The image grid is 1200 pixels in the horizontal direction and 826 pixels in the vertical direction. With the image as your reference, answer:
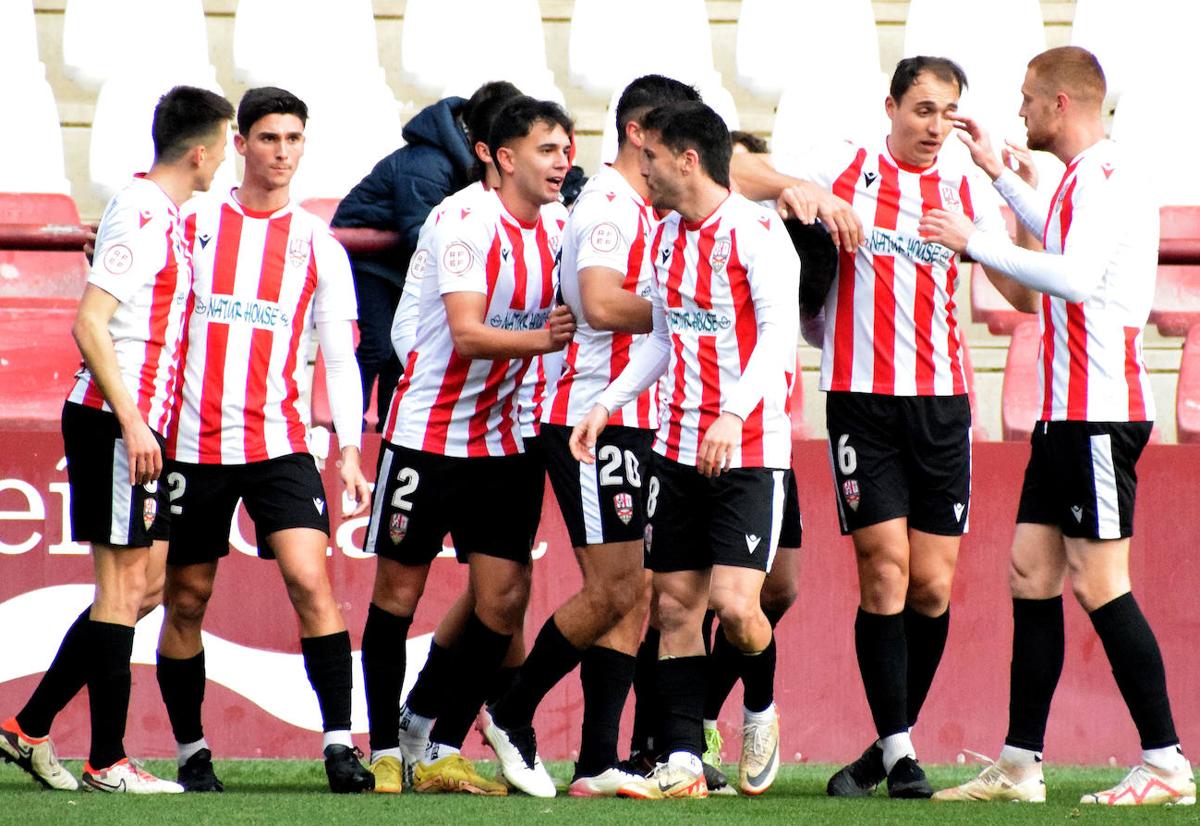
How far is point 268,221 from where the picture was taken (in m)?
5.25

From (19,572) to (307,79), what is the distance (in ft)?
14.2

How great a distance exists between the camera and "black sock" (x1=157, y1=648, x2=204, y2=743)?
5250 millimetres

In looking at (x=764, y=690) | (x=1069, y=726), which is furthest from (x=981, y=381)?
(x=764, y=690)

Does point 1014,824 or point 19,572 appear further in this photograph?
point 19,572

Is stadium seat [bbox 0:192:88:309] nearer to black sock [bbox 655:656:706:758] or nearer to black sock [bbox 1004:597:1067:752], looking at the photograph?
black sock [bbox 655:656:706:758]

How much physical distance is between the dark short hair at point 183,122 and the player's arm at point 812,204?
1.55 metres

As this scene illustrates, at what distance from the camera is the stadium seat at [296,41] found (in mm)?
9656

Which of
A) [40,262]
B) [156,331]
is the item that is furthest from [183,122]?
[40,262]

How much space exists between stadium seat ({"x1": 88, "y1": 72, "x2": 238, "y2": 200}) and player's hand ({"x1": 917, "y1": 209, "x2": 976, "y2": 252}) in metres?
4.98

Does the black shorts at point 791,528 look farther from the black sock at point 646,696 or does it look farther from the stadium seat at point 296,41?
the stadium seat at point 296,41

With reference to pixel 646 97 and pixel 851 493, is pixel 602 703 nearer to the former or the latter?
pixel 851 493

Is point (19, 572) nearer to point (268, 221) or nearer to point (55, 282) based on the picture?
point (268, 221)

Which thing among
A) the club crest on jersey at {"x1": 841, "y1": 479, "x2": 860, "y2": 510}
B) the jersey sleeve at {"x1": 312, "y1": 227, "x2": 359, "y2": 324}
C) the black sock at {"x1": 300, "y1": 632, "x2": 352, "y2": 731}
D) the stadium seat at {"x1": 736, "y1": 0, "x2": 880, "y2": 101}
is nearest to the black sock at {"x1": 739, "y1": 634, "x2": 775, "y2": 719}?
the club crest on jersey at {"x1": 841, "y1": 479, "x2": 860, "y2": 510}

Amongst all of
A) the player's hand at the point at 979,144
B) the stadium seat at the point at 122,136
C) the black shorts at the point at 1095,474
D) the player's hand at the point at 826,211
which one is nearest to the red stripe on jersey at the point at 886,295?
the player's hand at the point at 826,211
